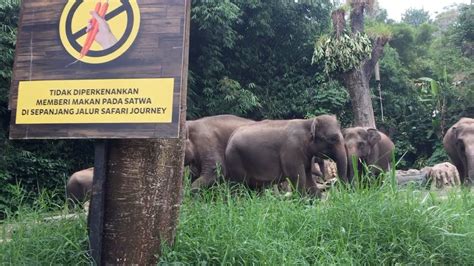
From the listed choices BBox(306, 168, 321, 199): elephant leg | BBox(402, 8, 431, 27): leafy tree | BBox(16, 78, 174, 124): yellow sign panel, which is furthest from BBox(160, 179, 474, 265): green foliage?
BBox(402, 8, 431, 27): leafy tree

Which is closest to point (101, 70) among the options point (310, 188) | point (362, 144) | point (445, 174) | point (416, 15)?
point (310, 188)

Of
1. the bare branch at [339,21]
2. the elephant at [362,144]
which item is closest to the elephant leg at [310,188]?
the elephant at [362,144]

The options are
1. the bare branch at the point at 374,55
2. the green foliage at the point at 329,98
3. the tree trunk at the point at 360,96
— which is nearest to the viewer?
the tree trunk at the point at 360,96

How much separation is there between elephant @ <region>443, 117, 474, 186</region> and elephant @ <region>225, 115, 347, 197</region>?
317cm

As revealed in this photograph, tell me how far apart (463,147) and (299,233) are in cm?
770

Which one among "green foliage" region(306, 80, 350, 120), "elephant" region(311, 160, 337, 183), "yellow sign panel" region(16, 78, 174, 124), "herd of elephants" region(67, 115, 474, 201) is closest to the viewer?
"yellow sign panel" region(16, 78, 174, 124)

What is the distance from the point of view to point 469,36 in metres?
23.1

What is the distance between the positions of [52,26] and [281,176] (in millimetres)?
5035

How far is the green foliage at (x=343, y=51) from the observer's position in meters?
16.2

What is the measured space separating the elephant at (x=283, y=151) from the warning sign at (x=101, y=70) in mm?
4345

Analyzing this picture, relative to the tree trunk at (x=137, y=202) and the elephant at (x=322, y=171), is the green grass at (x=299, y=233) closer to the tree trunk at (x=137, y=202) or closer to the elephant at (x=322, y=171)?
the tree trunk at (x=137, y=202)

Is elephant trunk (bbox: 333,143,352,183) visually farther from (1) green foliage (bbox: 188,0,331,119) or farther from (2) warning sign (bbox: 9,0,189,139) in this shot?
(1) green foliage (bbox: 188,0,331,119)

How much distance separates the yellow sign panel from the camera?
12.3ft

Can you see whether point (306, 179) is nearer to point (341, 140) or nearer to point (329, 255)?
point (341, 140)
